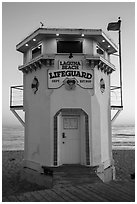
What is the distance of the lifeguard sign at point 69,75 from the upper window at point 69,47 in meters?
0.68

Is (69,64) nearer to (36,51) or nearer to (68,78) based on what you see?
(68,78)

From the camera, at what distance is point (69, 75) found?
375 inches

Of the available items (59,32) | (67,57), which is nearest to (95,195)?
(67,57)

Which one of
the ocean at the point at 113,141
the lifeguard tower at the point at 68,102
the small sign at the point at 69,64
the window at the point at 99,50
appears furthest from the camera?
the ocean at the point at 113,141

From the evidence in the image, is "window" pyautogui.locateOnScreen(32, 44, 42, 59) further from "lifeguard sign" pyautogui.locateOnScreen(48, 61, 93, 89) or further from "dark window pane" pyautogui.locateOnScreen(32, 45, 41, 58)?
"lifeguard sign" pyautogui.locateOnScreen(48, 61, 93, 89)

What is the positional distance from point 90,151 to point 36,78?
4.55 m

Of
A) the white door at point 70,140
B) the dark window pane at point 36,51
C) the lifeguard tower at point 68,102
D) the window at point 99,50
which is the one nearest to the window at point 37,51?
the dark window pane at point 36,51

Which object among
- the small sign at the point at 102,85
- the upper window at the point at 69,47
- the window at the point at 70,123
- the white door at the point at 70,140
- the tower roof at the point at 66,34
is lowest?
the white door at the point at 70,140

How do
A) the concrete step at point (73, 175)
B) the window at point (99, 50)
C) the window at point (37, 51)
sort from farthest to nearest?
1. the window at point (99, 50)
2. the window at point (37, 51)
3. the concrete step at point (73, 175)

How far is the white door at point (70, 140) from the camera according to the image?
9398mm

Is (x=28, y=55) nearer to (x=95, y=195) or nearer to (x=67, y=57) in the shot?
(x=67, y=57)

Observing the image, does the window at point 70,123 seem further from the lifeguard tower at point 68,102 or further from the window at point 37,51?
the window at point 37,51

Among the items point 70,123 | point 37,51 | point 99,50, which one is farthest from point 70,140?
point 99,50

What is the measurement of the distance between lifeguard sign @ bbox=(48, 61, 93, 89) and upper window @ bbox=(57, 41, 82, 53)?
0.68m
